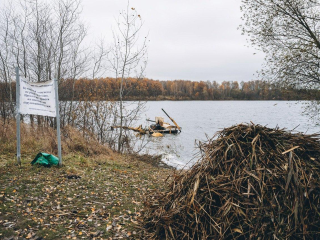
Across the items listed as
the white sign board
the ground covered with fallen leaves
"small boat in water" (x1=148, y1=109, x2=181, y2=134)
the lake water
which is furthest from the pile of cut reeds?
"small boat in water" (x1=148, y1=109, x2=181, y2=134)

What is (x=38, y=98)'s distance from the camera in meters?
7.49

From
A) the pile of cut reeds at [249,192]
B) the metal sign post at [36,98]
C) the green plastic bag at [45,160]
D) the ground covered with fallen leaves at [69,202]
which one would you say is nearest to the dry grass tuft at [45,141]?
the ground covered with fallen leaves at [69,202]

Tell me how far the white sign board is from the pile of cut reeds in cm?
482

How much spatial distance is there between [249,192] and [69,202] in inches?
162

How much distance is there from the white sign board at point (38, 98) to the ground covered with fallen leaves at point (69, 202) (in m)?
1.83

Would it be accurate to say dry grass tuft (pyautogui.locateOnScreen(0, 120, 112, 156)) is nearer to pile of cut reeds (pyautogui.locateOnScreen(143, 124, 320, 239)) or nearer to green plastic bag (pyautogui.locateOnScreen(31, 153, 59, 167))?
green plastic bag (pyautogui.locateOnScreen(31, 153, 59, 167))

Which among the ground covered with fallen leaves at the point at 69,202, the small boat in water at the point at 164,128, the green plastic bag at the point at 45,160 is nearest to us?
the ground covered with fallen leaves at the point at 69,202

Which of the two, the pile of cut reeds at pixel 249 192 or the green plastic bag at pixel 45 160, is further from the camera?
the green plastic bag at pixel 45 160

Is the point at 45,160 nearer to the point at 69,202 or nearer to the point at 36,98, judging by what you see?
the point at 36,98

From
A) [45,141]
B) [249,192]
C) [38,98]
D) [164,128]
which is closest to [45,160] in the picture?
[38,98]

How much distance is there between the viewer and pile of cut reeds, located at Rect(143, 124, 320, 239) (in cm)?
357

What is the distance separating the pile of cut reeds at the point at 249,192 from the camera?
3566 mm

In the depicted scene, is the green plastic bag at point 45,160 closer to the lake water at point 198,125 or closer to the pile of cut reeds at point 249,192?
the lake water at point 198,125

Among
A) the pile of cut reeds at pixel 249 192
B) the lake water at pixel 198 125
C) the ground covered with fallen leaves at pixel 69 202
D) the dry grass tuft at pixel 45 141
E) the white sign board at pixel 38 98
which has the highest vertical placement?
the white sign board at pixel 38 98
